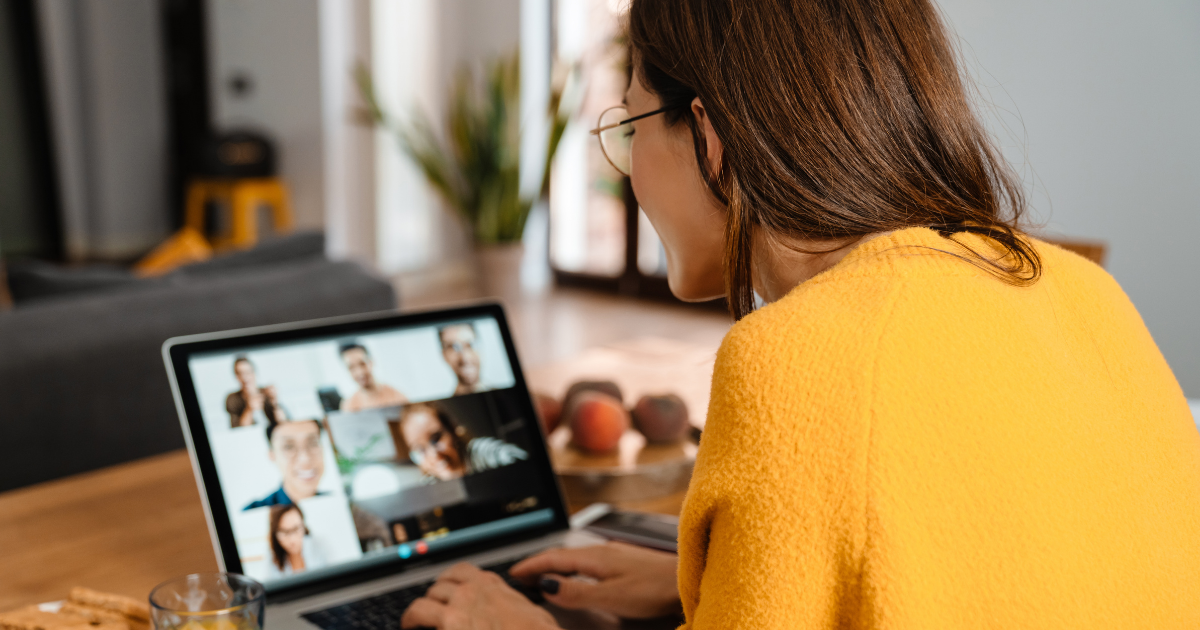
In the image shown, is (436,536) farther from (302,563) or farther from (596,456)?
(596,456)

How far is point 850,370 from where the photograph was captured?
0.45 m

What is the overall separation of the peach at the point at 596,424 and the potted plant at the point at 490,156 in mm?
3903

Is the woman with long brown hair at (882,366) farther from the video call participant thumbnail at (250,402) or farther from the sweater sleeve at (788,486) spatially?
the video call participant thumbnail at (250,402)

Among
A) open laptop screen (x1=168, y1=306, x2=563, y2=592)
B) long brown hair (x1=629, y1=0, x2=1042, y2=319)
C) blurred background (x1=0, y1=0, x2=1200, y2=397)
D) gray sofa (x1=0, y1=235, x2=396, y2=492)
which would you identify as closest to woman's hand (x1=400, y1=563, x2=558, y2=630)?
open laptop screen (x1=168, y1=306, x2=563, y2=592)

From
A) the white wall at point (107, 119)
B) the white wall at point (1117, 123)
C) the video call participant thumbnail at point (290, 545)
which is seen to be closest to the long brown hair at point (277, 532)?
the video call participant thumbnail at point (290, 545)

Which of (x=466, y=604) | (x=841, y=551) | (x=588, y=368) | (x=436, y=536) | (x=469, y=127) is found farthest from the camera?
(x=469, y=127)

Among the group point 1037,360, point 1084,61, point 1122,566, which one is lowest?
point 1122,566

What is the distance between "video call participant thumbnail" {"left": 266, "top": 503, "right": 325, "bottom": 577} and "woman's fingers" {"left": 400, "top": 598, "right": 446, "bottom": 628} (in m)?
0.11

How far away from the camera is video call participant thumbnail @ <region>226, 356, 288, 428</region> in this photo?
803 millimetres

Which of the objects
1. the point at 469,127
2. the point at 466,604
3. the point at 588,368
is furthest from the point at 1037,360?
the point at 469,127

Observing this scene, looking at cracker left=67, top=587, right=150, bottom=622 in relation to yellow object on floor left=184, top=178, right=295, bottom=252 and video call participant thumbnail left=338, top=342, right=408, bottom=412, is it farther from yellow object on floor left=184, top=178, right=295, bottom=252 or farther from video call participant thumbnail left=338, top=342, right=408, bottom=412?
yellow object on floor left=184, top=178, right=295, bottom=252

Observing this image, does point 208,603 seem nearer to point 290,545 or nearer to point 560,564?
point 290,545

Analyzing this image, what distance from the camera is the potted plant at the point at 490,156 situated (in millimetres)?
4863

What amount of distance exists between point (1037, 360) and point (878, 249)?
0.35ft
